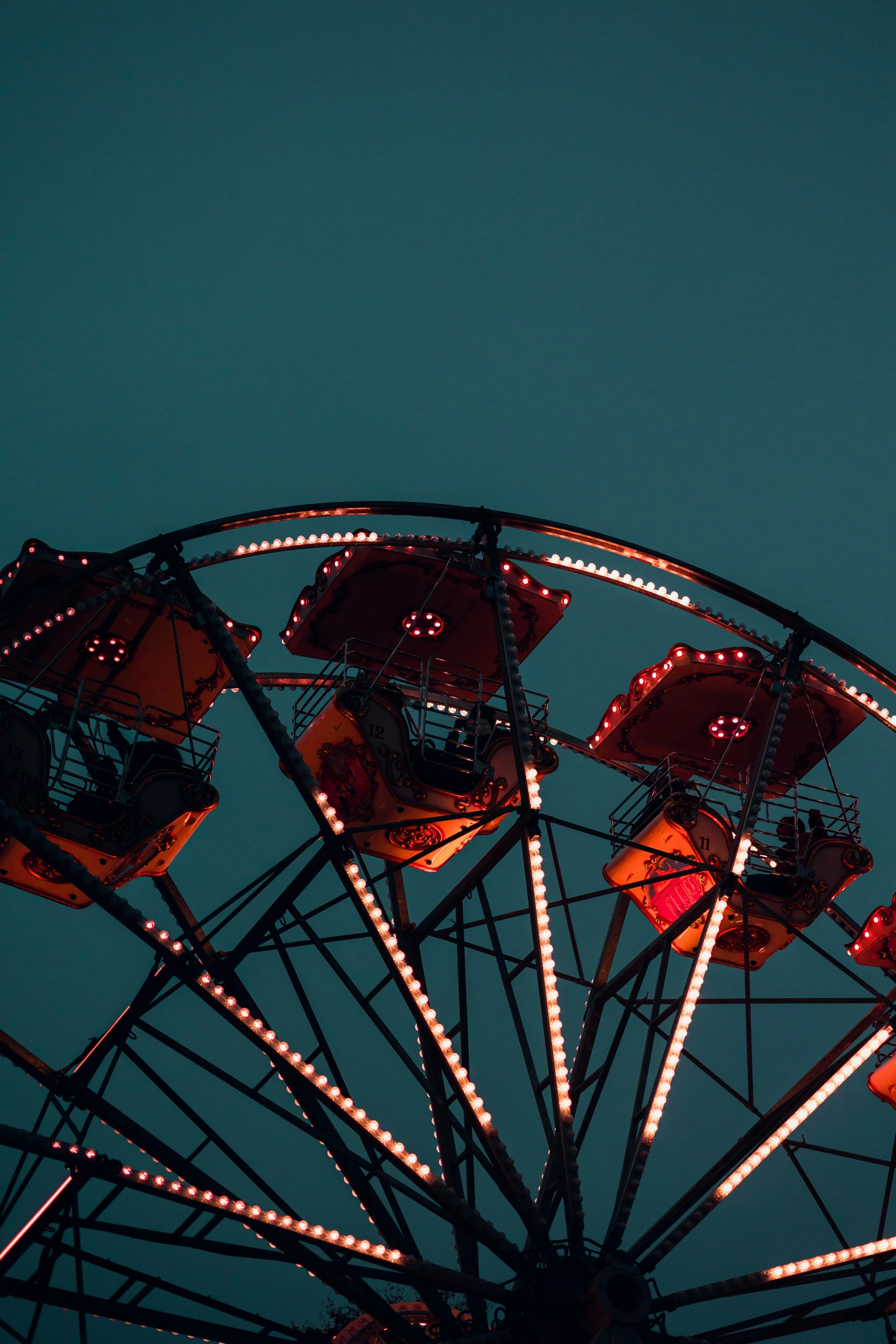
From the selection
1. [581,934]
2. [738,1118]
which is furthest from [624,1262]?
[581,934]

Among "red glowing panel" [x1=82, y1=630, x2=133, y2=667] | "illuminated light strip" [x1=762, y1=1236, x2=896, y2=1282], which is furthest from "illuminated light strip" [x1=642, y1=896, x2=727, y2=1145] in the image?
"red glowing panel" [x1=82, y1=630, x2=133, y2=667]

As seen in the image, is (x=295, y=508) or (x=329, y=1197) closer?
(x=295, y=508)

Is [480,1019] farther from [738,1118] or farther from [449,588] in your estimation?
[449,588]

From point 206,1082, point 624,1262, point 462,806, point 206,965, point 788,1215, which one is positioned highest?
point 206,1082

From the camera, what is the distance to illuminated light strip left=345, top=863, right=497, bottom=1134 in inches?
497

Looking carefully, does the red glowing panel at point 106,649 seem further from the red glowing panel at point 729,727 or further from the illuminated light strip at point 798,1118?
the illuminated light strip at point 798,1118

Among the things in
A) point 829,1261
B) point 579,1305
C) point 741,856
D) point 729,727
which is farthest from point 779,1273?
point 729,727

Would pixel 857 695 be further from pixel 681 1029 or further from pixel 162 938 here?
pixel 162 938

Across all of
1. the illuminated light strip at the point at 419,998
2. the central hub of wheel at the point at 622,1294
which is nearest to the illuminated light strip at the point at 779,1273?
the central hub of wheel at the point at 622,1294

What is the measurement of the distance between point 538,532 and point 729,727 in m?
4.77

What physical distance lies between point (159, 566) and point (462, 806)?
15.4ft

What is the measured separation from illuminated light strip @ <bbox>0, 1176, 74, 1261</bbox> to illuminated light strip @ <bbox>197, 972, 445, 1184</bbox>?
2800 mm

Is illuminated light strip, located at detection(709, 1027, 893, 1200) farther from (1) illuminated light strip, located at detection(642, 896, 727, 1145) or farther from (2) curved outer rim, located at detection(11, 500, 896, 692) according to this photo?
(2) curved outer rim, located at detection(11, 500, 896, 692)

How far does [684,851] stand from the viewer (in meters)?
17.5
